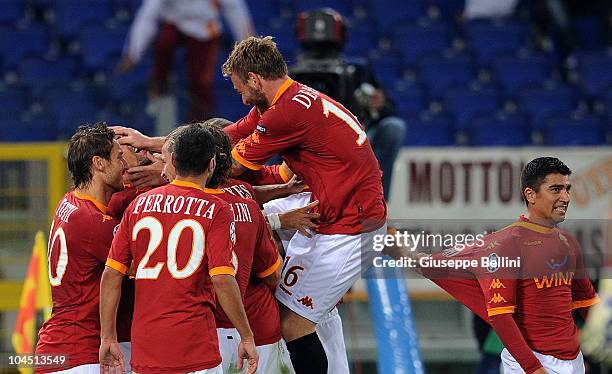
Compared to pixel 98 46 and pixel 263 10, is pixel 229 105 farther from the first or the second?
pixel 263 10

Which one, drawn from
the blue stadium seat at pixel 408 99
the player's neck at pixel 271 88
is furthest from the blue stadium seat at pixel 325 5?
the player's neck at pixel 271 88

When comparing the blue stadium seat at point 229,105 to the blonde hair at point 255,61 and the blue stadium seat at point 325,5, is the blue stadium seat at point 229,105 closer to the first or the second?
the blue stadium seat at point 325,5

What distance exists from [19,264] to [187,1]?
2.76 m

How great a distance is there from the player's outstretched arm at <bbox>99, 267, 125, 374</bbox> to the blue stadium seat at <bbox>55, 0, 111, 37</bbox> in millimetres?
6532

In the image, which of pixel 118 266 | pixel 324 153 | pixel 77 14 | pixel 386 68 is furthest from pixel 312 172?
pixel 77 14

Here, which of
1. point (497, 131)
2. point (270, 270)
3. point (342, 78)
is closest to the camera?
point (270, 270)

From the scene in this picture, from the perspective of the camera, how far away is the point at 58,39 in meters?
10.4

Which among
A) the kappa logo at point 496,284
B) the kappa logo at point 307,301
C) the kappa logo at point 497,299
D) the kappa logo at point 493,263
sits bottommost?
the kappa logo at point 307,301

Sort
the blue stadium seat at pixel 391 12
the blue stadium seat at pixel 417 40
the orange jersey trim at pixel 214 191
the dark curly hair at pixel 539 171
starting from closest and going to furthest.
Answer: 1. the orange jersey trim at pixel 214 191
2. the dark curly hair at pixel 539 171
3. the blue stadium seat at pixel 417 40
4. the blue stadium seat at pixel 391 12

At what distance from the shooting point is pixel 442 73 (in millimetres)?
10281

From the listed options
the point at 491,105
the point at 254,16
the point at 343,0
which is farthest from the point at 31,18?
the point at 491,105

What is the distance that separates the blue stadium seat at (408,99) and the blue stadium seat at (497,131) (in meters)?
0.56

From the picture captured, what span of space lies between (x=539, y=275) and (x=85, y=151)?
193cm

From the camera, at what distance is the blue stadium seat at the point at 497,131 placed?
961cm
